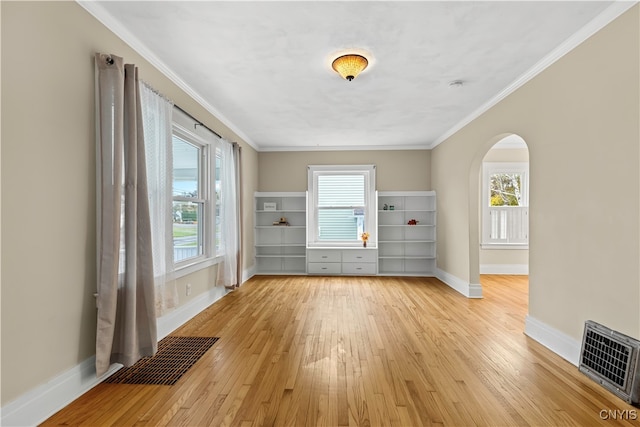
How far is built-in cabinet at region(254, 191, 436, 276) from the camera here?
6195mm

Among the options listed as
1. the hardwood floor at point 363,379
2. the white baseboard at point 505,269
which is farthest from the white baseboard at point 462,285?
the white baseboard at point 505,269

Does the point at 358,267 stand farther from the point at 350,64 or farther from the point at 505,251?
the point at 350,64

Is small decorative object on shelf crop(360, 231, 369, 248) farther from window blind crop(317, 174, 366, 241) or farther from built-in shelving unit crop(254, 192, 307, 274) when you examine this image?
built-in shelving unit crop(254, 192, 307, 274)

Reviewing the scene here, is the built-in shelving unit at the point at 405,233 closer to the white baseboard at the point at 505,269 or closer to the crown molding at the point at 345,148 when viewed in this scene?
the crown molding at the point at 345,148

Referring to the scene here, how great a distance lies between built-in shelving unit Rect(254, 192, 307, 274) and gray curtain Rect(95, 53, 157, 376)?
4.00m

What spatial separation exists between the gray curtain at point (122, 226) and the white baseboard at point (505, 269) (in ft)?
20.1

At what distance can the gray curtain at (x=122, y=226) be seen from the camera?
2131 mm

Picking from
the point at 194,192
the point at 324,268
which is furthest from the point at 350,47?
the point at 324,268

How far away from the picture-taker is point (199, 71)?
313cm

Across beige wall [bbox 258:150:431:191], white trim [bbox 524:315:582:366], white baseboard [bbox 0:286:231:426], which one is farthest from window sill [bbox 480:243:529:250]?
white baseboard [bbox 0:286:231:426]

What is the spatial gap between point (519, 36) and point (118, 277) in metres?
3.57

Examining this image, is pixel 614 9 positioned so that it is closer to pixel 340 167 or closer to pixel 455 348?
pixel 455 348

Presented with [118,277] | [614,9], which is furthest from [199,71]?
[614,9]

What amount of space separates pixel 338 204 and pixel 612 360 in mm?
4836
